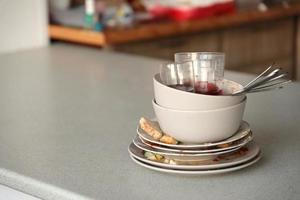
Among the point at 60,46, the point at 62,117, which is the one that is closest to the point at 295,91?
the point at 62,117

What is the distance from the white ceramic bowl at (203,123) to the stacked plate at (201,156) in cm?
1

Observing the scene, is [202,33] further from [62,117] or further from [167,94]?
[167,94]

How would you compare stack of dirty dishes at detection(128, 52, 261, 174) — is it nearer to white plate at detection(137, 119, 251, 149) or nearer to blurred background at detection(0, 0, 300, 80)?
white plate at detection(137, 119, 251, 149)

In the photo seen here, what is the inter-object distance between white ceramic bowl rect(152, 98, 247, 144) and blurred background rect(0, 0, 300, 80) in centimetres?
139

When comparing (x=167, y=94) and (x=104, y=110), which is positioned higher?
(x=167, y=94)

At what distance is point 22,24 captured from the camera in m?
2.43

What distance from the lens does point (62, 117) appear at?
149cm

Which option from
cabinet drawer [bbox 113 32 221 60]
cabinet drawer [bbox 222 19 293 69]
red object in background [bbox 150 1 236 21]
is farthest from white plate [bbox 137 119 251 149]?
cabinet drawer [bbox 222 19 293 69]

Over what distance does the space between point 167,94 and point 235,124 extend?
119 mm

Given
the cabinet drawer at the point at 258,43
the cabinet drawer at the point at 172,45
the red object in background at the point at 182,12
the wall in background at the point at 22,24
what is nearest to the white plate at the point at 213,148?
the wall in background at the point at 22,24

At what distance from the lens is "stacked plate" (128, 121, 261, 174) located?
1085mm

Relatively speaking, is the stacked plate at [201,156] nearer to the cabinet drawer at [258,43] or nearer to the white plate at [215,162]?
the white plate at [215,162]

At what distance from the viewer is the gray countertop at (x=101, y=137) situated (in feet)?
3.50

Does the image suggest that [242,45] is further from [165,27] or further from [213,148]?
[213,148]
